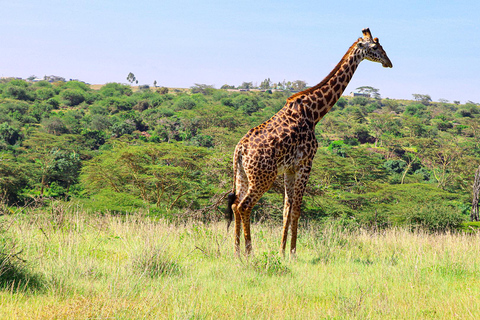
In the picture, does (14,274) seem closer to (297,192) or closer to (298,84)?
(297,192)

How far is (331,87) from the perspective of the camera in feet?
21.1

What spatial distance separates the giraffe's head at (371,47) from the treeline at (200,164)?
4.13 m

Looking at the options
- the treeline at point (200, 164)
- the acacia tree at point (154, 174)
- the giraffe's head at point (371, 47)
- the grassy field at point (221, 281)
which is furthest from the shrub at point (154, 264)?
the acacia tree at point (154, 174)

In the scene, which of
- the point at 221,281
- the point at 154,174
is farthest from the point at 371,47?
the point at 154,174

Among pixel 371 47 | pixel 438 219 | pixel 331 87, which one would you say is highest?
pixel 371 47

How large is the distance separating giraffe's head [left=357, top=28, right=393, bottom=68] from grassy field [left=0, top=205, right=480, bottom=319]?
273 cm

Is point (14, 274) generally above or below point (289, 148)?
below

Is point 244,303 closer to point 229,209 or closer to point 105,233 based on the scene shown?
point 229,209

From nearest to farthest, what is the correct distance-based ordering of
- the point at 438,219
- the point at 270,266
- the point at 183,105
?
the point at 270,266 < the point at 438,219 < the point at 183,105

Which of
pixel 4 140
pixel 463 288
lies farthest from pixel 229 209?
pixel 4 140

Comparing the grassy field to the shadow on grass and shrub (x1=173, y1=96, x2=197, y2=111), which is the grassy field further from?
shrub (x1=173, y1=96, x2=197, y2=111)

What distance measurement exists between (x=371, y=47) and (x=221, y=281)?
382 cm

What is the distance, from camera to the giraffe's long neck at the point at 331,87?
6.28 metres

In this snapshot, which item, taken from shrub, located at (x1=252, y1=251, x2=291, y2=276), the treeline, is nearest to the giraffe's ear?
shrub, located at (x1=252, y1=251, x2=291, y2=276)
